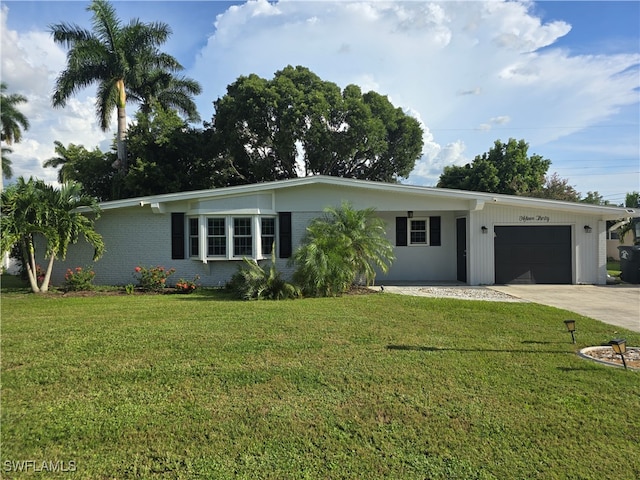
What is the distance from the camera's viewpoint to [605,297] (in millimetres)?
10047

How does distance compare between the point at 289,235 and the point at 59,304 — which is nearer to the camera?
the point at 59,304

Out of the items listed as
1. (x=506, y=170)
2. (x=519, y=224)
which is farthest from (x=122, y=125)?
(x=506, y=170)

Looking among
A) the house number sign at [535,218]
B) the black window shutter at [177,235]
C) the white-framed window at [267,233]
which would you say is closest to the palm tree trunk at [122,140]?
the black window shutter at [177,235]

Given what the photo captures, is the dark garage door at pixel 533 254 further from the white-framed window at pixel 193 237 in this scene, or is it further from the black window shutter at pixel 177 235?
the black window shutter at pixel 177 235

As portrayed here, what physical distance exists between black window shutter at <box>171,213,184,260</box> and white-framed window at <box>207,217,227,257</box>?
2.92 ft

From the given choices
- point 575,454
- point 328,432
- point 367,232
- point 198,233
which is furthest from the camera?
point 198,233

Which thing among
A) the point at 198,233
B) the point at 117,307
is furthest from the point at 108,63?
the point at 117,307

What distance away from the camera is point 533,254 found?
12.9 metres

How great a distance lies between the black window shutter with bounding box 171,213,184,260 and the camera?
1230 cm

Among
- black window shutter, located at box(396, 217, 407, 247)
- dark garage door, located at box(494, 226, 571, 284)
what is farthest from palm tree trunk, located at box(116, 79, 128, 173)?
dark garage door, located at box(494, 226, 571, 284)

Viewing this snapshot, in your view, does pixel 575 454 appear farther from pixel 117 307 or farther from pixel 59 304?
pixel 59 304

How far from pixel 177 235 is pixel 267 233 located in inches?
109

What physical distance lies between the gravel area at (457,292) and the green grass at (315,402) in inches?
129

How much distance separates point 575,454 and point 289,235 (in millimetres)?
10074
